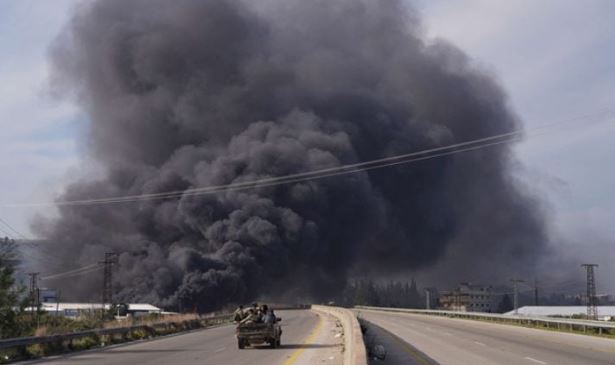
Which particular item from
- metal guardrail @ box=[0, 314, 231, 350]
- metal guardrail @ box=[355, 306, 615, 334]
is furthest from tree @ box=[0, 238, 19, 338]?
metal guardrail @ box=[355, 306, 615, 334]

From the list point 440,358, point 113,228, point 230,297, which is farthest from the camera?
point 113,228

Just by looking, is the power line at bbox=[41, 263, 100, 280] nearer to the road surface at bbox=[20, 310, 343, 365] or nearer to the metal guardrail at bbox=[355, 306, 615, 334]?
the metal guardrail at bbox=[355, 306, 615, 334]

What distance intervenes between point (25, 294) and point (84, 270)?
64.3m

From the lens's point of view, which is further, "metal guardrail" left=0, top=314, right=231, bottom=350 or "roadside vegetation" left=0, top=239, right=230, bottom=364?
"roadside vegetation" left=0, top=239, right=230, bottom=364

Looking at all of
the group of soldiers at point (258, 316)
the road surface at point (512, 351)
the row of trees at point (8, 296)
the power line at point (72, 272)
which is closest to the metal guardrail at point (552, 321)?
the road surface at point (512, 351)

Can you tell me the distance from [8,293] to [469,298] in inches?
4344

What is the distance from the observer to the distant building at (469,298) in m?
131

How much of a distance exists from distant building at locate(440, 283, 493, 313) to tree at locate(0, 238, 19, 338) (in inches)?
3679

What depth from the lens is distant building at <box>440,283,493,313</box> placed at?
131125 millimetres

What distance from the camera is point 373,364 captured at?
2212 centimetres

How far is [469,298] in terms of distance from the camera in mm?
139000

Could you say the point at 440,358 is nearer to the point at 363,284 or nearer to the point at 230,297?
the point at 230,297

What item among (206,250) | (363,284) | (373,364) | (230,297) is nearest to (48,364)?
(373,364)

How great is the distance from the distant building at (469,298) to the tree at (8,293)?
93453 mm
